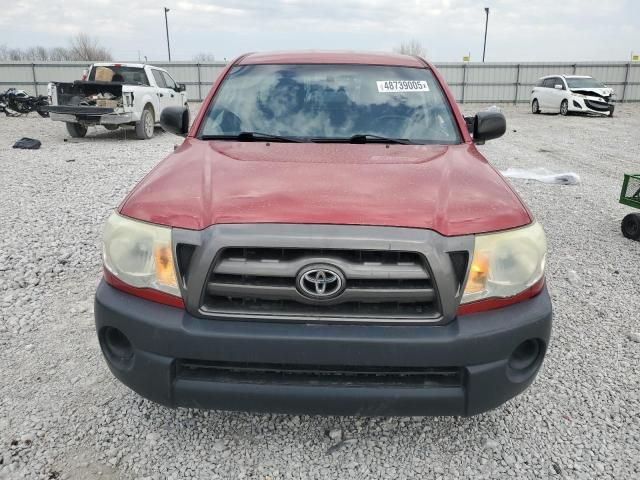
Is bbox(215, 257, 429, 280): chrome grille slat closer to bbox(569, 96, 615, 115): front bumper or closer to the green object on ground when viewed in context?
the green object on ground

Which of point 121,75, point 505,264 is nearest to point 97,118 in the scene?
point 121,75

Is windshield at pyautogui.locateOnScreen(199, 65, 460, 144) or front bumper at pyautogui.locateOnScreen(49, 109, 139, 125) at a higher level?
windshield at pyautogui.locateOnScreen(199, 65, 460, 144)

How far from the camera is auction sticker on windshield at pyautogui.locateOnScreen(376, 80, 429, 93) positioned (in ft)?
10.5

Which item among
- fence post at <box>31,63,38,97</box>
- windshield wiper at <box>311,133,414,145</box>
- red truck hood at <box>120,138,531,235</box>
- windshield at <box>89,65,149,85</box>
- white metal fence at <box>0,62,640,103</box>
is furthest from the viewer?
white metal fence at <box>0,62,640,103</box>

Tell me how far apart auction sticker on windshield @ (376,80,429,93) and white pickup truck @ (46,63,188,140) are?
8.47 metres

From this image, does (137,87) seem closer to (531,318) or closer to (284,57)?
(284,57)

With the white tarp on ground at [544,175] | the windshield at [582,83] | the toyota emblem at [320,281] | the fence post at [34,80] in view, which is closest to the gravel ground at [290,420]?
the toyota emblem at [320,281]

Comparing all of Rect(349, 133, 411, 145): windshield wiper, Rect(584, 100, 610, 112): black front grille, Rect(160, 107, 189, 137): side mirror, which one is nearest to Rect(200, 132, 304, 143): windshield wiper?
Rect(349, 133, 411, 145): windshield wiper

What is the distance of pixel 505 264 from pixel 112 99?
1201cm

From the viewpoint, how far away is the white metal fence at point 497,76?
29531 mm

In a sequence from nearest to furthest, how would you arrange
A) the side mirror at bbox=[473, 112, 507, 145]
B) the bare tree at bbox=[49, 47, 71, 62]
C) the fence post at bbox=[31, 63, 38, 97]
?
the side mirror at bbox=[473, 112, 507, 145] < the fence post at bbox=[31, 63, 38, 97] < the bare tree at bbox=[49, 47, 71, 62]

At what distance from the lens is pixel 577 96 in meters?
19.5

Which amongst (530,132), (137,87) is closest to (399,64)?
(137,87)

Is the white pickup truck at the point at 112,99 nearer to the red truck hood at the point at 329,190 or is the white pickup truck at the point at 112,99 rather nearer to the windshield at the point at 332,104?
the windshield at the point at 332,104
